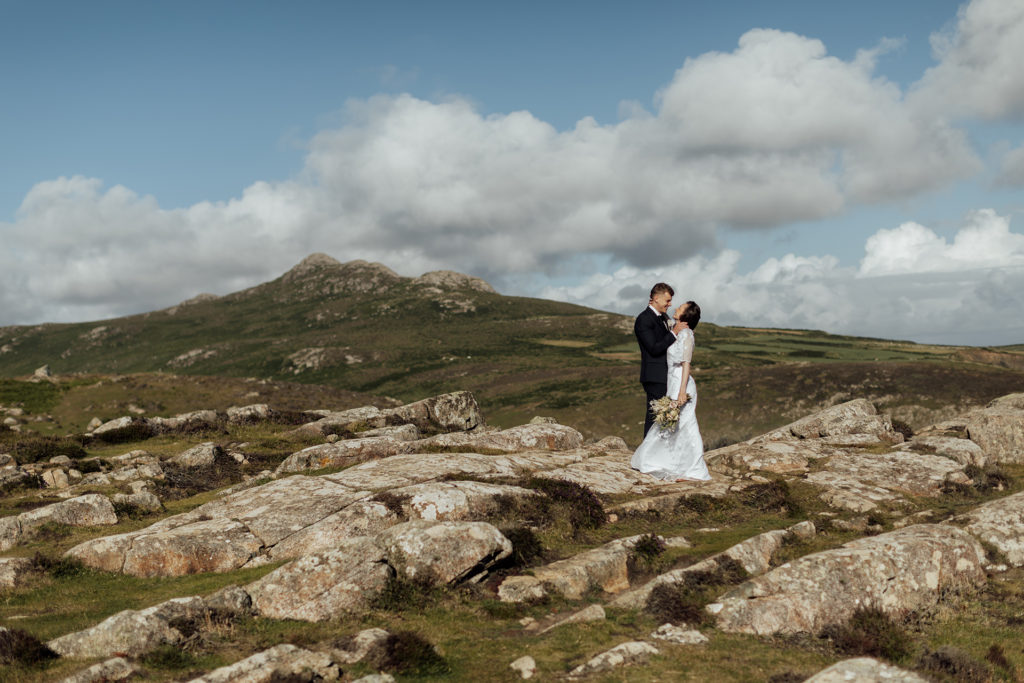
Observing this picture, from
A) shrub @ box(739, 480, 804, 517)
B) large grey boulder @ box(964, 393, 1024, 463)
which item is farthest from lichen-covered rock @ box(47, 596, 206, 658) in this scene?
large grey boulder @ box(964, 393, 1024, 463)

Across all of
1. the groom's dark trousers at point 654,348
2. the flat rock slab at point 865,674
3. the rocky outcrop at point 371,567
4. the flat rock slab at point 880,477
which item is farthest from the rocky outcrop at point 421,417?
the flat rock slab at point 865,674

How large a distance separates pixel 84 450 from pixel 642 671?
33.6 meters

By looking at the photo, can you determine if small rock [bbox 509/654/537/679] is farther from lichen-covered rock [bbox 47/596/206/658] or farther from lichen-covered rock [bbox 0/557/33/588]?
lichen-covered rock [bbox 0/557/33/588]

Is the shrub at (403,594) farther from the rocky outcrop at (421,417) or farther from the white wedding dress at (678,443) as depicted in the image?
the rocky outcrop at (421,417)

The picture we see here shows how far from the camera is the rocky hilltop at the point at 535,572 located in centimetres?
1046

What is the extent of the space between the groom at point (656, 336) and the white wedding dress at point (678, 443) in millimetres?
277

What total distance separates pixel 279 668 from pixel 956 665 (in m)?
11.0

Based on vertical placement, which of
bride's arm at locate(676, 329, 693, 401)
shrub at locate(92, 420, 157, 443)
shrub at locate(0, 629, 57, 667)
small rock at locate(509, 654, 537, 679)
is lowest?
small rock at locate(509, 654, 537, 679)

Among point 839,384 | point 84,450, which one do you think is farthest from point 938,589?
point 839,384

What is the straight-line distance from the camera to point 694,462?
2181cm

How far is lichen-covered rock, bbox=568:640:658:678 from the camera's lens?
10000mm

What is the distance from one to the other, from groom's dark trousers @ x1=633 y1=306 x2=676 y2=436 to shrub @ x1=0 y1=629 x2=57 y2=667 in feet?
52.9

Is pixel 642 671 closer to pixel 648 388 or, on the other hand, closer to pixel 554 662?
pixel 554 662

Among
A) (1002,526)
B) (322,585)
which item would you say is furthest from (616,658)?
(1002,526)
